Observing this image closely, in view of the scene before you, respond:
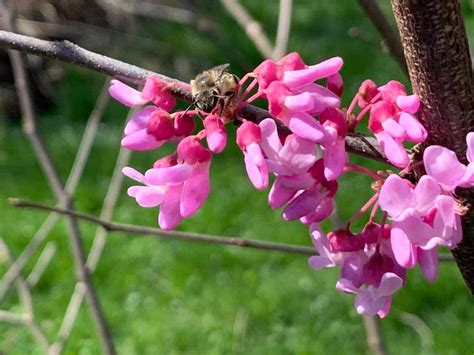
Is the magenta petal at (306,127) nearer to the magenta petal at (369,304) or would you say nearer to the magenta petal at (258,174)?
the magenta petal at (258,174)

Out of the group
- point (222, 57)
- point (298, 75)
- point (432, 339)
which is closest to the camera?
point (298, 75)

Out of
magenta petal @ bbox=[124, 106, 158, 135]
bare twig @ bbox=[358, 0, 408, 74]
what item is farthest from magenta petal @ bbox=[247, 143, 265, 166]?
bare twig @ bbox=[358, 0, 408, 74]

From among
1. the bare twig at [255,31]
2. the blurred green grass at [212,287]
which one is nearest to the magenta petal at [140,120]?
the bare twig at [255,31]

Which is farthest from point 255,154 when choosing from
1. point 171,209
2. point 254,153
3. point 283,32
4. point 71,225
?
point 283,32

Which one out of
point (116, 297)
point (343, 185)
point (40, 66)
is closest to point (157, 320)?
point (116, 297)

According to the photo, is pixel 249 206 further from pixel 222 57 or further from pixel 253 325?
pixel 222 57
